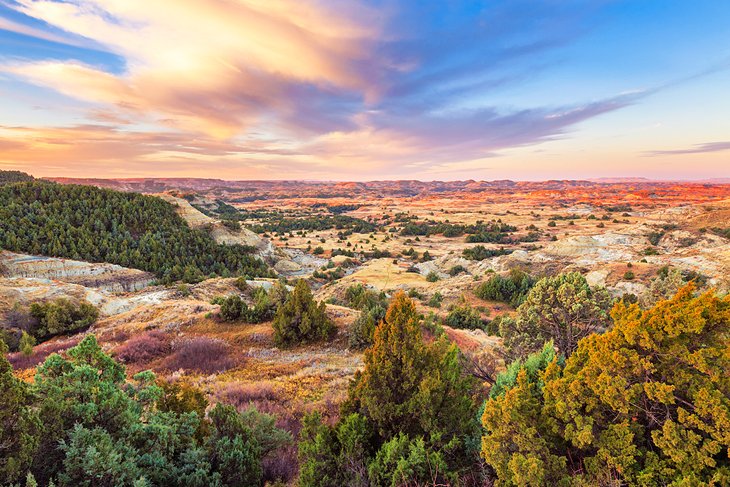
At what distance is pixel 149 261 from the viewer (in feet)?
132

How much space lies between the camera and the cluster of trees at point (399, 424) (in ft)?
16.4

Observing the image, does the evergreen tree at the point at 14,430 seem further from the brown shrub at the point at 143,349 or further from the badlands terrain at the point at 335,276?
the brown shrub at the point at 143,349

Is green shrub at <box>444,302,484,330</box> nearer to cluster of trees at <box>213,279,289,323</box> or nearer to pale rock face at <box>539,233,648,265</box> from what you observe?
cluster of trees at <box>213,279,289,323</box>

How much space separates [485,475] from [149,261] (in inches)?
1769

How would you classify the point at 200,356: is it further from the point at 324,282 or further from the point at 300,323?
the point at 324,282

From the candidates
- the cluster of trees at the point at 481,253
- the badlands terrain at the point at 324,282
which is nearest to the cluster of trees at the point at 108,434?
the badlands terrain at the point at 324,282

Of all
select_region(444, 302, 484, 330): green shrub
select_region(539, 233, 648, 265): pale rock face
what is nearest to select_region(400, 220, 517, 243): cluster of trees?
select_region(539, 233, 648, 265): pale rock face

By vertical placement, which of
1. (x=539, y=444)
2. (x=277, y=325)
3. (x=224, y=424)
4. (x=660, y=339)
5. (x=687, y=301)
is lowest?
(x=277, y=325)

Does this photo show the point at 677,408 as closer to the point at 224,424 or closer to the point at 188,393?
the point at 224,424

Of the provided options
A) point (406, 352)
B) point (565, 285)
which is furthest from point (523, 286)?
point (406, 352)

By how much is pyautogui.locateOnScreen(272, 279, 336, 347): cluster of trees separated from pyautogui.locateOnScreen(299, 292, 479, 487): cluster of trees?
30.3 ft

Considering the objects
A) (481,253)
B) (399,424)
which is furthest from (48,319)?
(481,253)

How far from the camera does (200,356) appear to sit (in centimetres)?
1412

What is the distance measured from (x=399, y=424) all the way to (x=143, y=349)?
13946 millimetres
